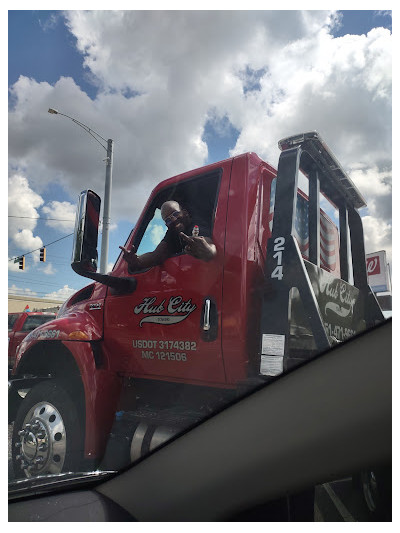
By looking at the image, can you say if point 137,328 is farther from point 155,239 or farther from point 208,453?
point 208,453

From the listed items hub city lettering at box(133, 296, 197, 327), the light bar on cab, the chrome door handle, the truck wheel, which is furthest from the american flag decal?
the truck wheel

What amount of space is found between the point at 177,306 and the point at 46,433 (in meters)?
1.08

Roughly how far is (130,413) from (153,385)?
8.0 inches

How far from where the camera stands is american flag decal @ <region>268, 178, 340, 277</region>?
1899 mm

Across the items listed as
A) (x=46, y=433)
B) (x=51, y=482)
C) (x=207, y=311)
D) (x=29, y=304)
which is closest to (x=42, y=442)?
(x=46, y=433)

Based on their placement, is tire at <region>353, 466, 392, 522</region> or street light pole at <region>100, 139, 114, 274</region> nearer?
tire at <region>353, 466, 392, 522</region>

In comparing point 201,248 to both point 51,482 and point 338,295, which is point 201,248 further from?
point 51,482

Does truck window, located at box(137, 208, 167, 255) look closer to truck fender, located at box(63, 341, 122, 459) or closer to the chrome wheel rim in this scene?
truck fender, located at box(63, 341, 122, 459)

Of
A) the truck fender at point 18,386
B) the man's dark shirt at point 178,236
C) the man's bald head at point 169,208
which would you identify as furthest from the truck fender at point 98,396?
the man's bald head at point 169,208

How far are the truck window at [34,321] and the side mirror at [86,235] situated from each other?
0.59 metres

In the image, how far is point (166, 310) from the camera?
6.93 ft

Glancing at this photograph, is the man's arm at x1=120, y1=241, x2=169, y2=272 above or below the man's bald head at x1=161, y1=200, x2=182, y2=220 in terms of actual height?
below

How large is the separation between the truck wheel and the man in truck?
2.83 feet

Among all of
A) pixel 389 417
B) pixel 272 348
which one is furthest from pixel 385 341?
pixel 272 348
